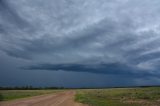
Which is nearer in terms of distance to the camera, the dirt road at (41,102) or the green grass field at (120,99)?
the dirt road at (41,102)

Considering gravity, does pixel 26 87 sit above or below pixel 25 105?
above

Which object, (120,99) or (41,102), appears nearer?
(41,102)

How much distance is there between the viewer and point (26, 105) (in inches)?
1399

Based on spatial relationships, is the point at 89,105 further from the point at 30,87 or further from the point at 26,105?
the point at 30,87

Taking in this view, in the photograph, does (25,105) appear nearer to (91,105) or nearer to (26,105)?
(26,105)

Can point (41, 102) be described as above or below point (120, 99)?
below

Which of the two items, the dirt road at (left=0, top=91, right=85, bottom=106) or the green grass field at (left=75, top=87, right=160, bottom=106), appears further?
the green grass field at (left=75, top=87, right=160, bottom=106)

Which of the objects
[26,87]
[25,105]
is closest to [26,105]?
[25,105]

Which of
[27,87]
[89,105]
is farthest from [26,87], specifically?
[89,105]

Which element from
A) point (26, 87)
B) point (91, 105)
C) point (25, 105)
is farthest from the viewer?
point (26, 87)

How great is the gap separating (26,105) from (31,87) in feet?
510

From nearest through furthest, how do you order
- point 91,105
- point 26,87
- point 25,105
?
point 25,105 → point 91,105 → point 26,87

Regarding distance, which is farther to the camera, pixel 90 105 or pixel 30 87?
pixel 30 87

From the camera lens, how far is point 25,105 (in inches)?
1399
